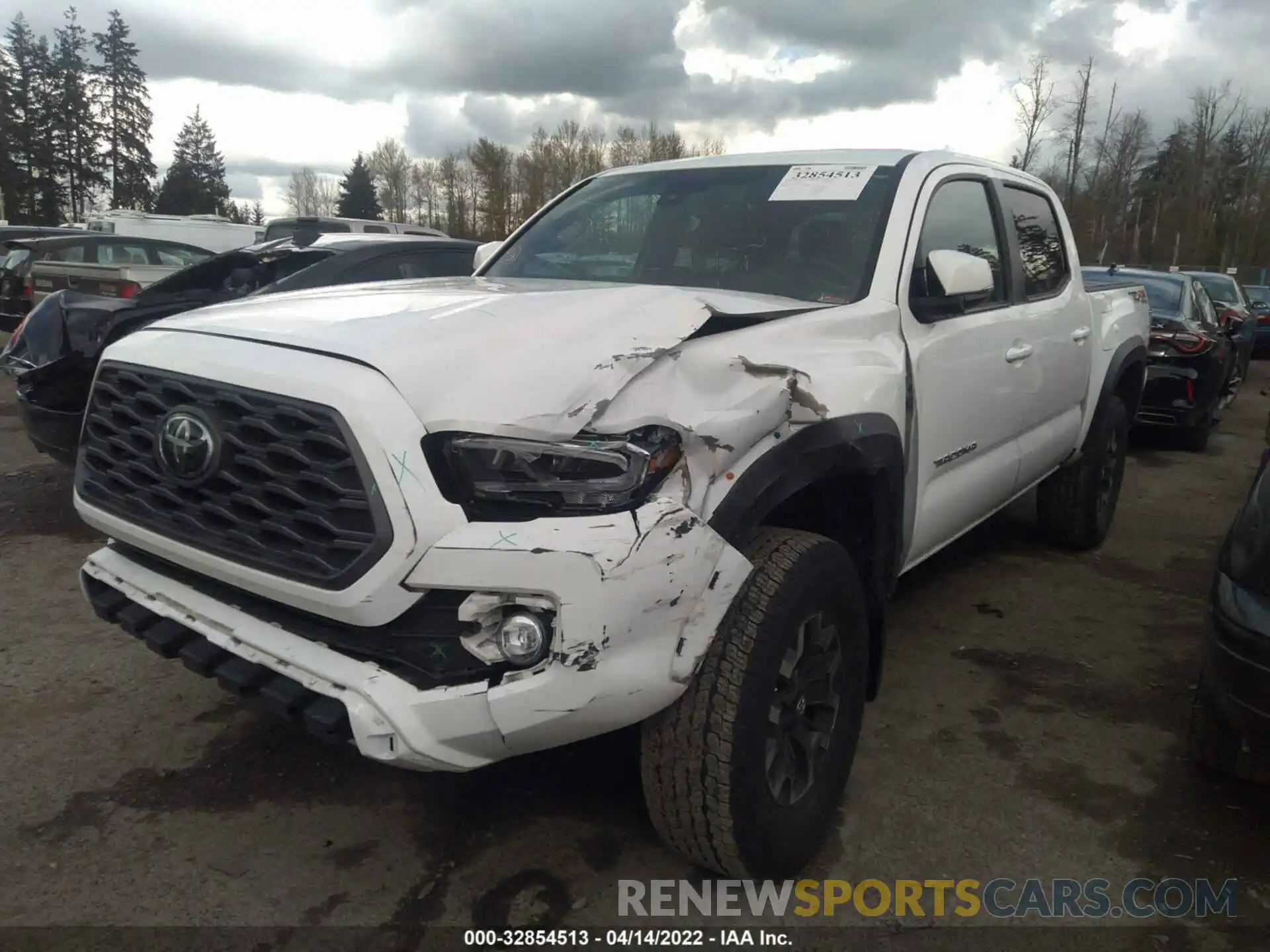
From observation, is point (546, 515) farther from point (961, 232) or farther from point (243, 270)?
point (243, 270)

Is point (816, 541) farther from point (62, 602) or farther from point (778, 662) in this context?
point (62, 602)

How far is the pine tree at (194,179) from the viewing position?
209ft

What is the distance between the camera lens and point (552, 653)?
1.83 meters

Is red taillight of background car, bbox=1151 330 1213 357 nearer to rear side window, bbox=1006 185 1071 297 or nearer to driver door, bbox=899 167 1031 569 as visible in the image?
rear side window, bbox=1006 185 1071 297

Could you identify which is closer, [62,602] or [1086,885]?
[1086,885]

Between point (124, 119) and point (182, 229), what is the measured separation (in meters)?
46.8

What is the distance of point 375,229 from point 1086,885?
19508 mm

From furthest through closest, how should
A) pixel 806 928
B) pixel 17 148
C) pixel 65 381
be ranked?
pixel 17 148 < pixel 65 381 < pixel 806 928

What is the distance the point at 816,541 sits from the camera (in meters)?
2.33

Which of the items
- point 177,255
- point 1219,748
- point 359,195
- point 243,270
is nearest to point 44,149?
point 359,195

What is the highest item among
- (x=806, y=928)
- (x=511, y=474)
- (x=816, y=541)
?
(x=511, y=474)

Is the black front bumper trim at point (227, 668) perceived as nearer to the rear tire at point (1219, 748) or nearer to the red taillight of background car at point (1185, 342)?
the rear tire at point (1219, 748)

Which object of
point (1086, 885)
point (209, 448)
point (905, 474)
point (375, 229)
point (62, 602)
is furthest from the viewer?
point (375, 229)

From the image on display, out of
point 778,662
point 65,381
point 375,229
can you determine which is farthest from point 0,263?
point 778,662
